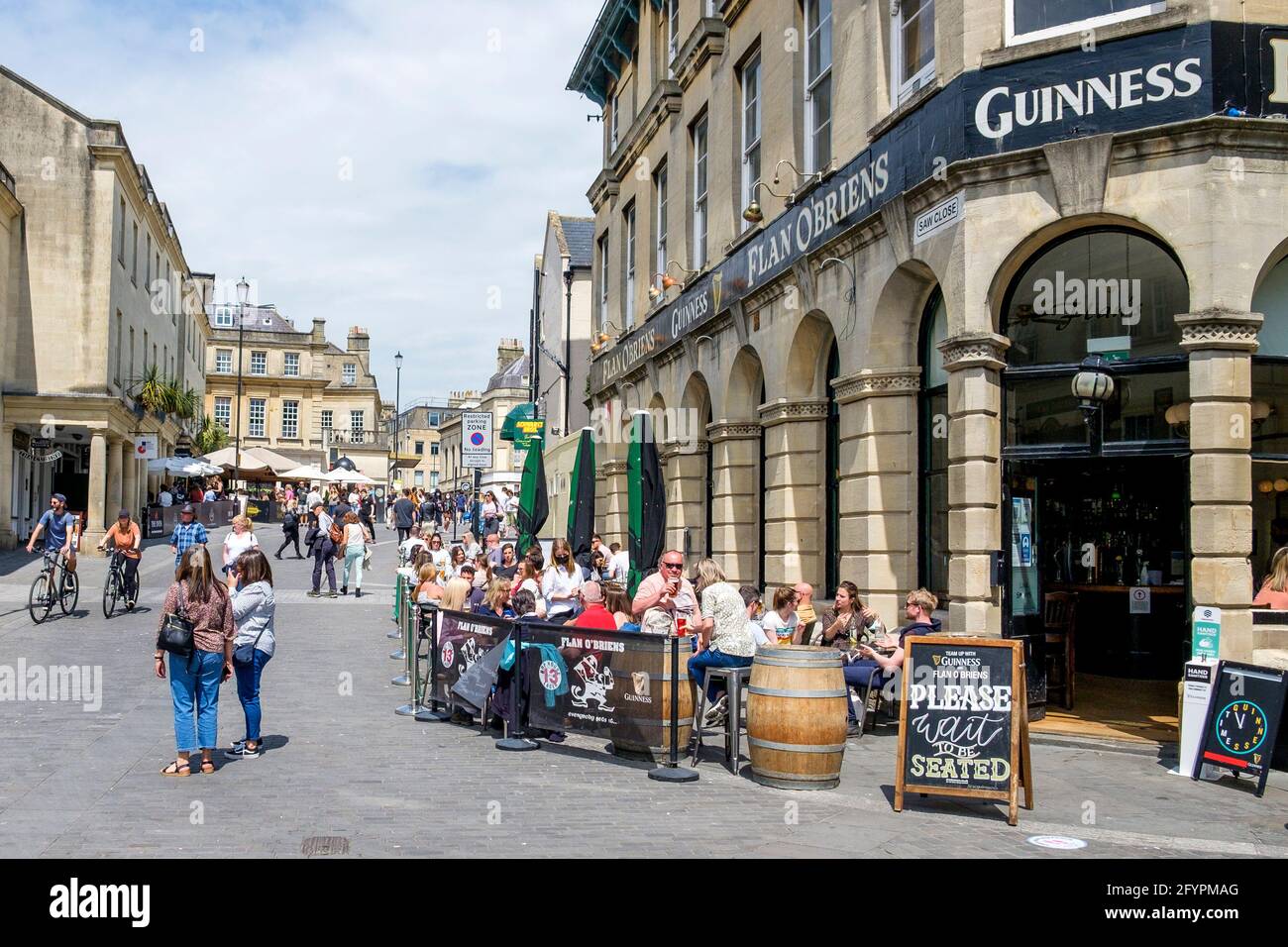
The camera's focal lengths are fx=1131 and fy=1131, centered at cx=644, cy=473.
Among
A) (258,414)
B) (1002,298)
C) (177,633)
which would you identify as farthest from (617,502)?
(258,414)

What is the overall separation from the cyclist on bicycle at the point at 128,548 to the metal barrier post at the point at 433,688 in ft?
29.5

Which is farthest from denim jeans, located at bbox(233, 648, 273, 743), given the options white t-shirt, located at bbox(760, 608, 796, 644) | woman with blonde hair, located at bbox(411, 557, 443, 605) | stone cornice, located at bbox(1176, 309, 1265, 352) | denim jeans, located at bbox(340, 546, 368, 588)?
denim jeans, located at bbox(340, 546, 368, 588)

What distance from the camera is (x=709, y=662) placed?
9922 mm

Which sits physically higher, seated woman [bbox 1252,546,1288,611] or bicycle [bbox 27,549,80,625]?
seated woman [bbox 1252,546,1288,611]

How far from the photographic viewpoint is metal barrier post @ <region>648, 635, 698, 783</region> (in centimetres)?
877

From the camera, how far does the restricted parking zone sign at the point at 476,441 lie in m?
26.4

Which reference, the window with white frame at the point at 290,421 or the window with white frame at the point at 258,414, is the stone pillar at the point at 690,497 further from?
the window with white frame at the point at 258,414

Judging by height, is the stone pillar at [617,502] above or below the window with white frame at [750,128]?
below

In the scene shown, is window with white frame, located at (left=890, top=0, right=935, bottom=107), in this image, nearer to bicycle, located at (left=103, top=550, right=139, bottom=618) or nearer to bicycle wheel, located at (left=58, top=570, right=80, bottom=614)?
bicycle, located at (left=103, top=550, right=139, bottom=618)

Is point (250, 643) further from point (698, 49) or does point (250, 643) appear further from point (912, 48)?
point (698, 49)

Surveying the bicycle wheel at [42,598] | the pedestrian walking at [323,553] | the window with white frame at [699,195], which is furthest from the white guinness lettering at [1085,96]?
the pedestrian walking at [323,553]

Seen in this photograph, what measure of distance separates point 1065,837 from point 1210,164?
625 centimetres

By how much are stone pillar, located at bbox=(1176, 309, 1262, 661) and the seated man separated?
235 centimetres
